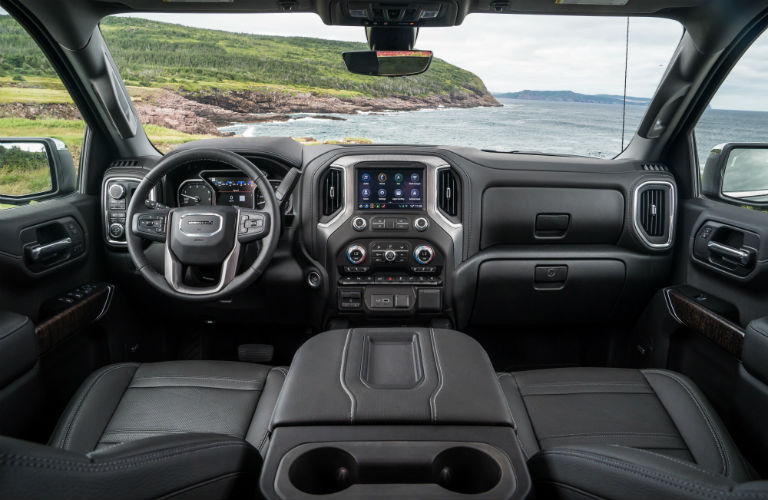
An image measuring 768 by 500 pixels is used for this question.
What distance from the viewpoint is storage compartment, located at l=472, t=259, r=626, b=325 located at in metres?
2.99

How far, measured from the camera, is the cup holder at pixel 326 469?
1.25 m

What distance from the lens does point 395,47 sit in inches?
107

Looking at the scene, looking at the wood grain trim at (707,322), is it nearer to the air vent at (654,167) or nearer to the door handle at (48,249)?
the air vent at (654,167)

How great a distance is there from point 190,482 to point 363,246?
6.63 feet

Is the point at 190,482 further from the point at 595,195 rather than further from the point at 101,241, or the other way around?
the point at 595,195

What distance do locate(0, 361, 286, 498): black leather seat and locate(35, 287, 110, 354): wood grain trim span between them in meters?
0.35

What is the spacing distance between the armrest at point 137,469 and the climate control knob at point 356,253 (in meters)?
1.77

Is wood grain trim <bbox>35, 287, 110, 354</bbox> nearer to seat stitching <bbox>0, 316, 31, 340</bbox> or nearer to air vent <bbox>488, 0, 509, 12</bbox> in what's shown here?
seat stitching <bbox>0, 316, 31, 340</bbox>

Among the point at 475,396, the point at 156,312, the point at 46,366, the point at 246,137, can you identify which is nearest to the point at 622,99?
the point at 246,137

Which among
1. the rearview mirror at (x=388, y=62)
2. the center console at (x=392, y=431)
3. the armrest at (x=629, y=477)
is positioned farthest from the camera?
the rearview mirror at (x=388, y=62)

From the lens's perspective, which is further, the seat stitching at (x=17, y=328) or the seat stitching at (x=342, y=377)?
the seat stitching at (x=17, y=328)

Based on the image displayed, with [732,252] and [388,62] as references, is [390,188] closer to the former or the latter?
[388,62]

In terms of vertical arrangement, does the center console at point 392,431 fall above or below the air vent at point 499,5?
below

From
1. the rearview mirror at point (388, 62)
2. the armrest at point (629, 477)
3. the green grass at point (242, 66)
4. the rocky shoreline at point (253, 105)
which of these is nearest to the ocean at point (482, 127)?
the rocky shoreline at point (253, 105)
